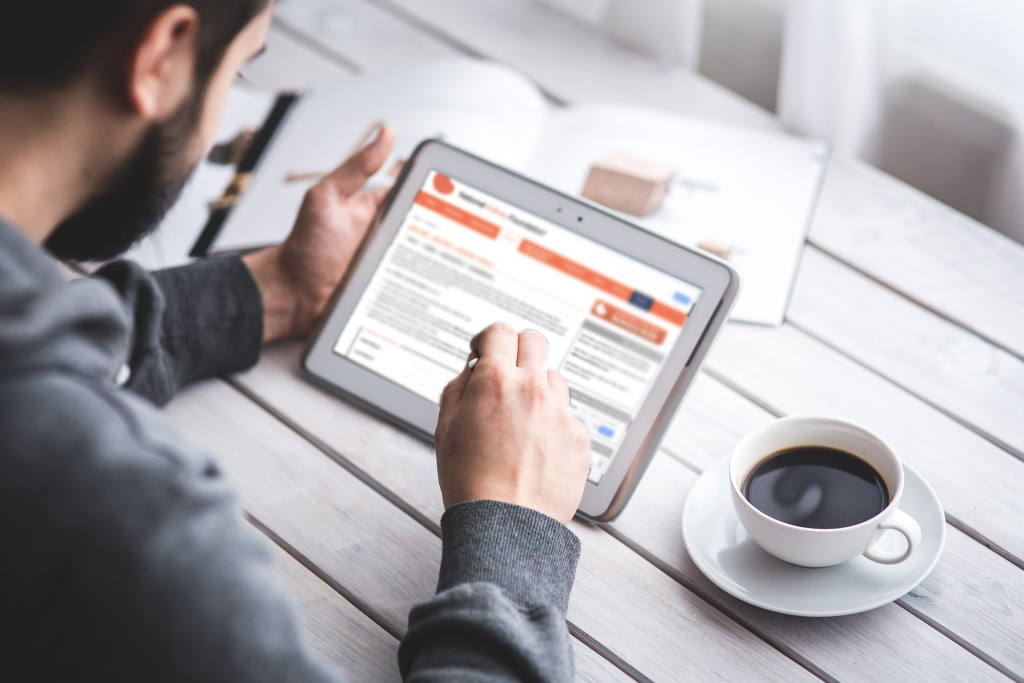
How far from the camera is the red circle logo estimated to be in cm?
77

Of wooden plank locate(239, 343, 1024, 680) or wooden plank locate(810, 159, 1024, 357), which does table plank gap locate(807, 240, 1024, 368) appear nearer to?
wooden plank locate(810, 159, 1024, 357)

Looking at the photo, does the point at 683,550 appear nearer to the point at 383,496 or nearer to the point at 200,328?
the point at 383,496

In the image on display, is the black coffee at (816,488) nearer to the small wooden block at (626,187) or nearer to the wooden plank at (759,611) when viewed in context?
the wooden plank at (759,611)

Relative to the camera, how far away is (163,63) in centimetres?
47

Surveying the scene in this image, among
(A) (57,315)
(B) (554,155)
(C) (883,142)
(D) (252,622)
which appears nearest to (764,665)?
(D) (252,622)

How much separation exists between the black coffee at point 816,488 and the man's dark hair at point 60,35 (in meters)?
0.49

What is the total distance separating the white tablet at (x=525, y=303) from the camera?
0.68 m

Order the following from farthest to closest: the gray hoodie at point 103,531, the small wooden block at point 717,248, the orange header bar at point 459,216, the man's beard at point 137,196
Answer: the small wooden block at point 717,248, the orange header bar at point 459,216, the man's beard at point 137,196, the gray hoodie at point 103,531

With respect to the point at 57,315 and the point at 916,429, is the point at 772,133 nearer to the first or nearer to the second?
the point at 916,429

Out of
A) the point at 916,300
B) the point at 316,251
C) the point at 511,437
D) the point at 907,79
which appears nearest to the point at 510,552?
the point at 511,437

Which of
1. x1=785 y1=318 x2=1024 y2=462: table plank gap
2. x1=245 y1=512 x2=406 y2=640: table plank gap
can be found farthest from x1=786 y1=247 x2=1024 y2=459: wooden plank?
x1=245 y1=512 x2=406 y2=640: table plank gap

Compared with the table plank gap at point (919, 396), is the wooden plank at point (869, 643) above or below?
below

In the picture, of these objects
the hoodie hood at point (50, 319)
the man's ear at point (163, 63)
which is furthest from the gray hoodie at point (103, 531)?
the man's ear at point (163, 63)

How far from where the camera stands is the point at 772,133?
3.39 ft
